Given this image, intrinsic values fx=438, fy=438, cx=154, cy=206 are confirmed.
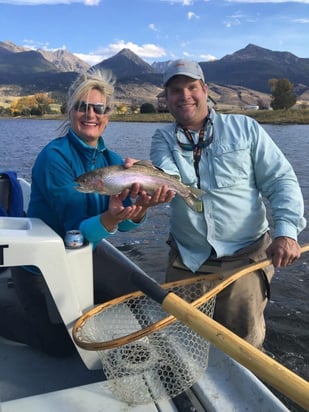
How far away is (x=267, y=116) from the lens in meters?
93.9

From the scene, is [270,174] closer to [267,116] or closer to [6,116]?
[267,116]

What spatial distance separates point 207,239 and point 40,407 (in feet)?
7.01

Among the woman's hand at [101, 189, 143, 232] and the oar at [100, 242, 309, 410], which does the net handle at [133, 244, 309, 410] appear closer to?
the oar at [100, 242, 309, 410]

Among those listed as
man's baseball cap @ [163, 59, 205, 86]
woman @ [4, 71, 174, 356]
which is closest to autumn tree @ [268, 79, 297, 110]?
man's baseball cap @ [163, 59, 205, 86]

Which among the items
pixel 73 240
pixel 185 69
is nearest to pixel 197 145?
pixel 185 69

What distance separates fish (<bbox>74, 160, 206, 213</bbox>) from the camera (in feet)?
11.3

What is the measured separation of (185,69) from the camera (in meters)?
4.22

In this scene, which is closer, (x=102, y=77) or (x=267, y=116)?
(x=102, y=77)

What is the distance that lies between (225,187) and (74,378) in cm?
221

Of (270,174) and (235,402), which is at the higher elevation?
(270,174)

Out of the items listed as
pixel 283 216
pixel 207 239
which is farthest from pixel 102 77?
pixel 283 216

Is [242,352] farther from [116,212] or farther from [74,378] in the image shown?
[74,378]

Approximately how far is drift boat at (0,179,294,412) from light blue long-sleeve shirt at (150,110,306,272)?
46.0 inches

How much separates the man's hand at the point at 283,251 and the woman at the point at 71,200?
1078 mm
